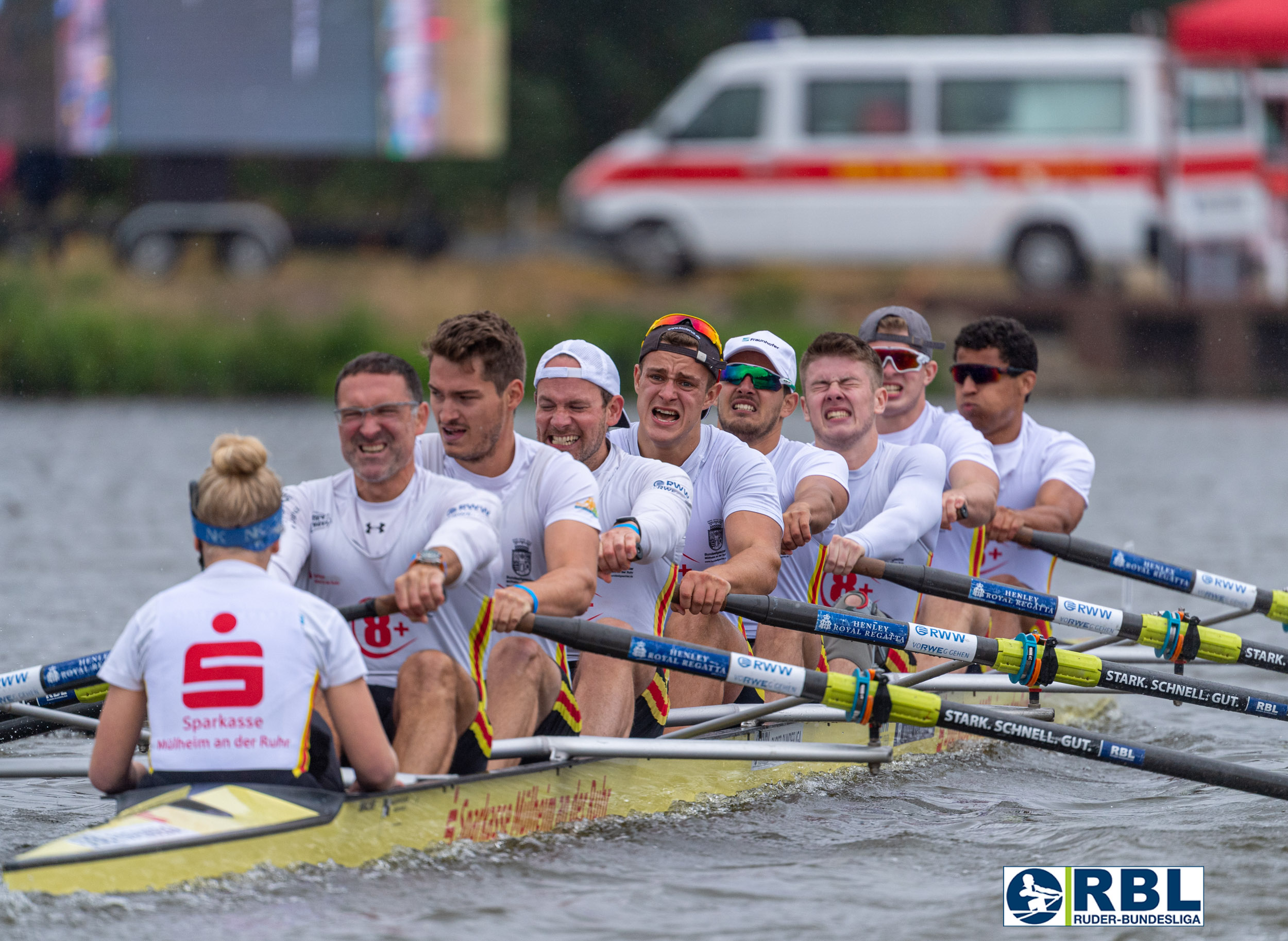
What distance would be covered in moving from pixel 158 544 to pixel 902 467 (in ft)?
27.8

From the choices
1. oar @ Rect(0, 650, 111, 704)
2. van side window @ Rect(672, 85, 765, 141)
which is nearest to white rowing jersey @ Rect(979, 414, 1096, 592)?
oar @ Rect(0, 650, 111, 704)

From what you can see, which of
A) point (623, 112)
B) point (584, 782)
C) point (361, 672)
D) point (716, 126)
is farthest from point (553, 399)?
point (623, 112)

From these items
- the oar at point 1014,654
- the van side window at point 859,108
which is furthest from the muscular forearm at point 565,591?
the van side window at point 859,108

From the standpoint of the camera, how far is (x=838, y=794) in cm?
712

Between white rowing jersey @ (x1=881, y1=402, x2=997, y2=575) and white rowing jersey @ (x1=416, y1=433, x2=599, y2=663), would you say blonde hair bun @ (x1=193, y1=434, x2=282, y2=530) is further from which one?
white rowing jersey @ (x1=881, y1=402, x2=997, y2=575)

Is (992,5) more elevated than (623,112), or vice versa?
(992,5)

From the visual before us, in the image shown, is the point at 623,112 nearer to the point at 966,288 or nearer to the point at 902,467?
the point at 966,288

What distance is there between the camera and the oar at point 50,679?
597 cm

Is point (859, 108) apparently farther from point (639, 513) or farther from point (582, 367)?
point (639, 513)

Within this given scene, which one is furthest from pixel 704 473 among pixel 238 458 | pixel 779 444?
pixel 238 458

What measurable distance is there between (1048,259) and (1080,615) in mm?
18908

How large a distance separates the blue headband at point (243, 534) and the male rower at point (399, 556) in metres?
0.75

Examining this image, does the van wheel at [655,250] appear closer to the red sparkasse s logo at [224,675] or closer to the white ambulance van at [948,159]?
the white ambulance van at [948,159]

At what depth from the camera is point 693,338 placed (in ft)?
21.9
